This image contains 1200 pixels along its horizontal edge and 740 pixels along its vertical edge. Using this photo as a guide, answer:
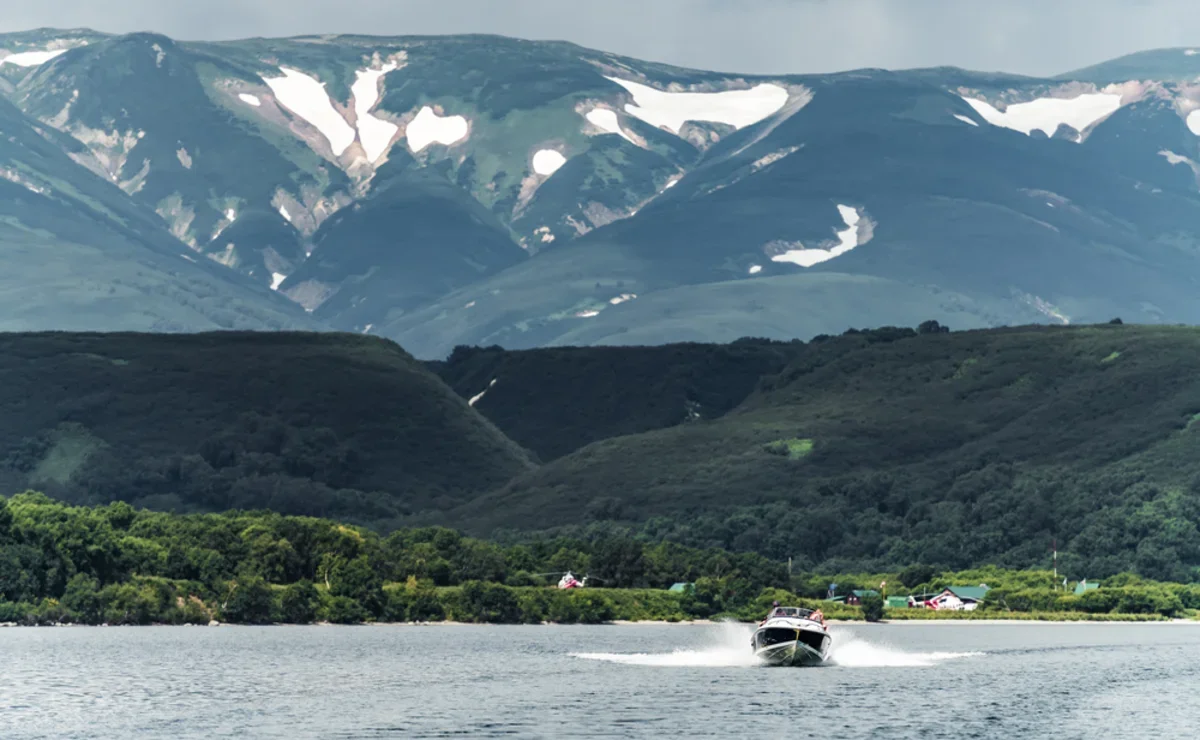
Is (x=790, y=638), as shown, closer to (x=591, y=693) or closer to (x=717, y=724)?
(x=591, y=693)

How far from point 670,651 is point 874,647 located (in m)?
19.7

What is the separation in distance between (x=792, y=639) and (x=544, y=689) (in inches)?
1006

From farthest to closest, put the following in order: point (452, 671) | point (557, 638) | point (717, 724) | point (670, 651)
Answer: point (557, 638) → point (670, 651) → point (452, 671) → point (717, 724)

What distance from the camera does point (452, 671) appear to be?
466ft

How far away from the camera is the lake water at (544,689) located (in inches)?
4245

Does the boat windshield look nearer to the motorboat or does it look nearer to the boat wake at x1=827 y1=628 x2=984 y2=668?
the motorboat

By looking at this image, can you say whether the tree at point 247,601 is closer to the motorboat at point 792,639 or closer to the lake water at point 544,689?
the lake water at point 544,689

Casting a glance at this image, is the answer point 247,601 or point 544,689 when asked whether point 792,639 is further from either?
point 247,601

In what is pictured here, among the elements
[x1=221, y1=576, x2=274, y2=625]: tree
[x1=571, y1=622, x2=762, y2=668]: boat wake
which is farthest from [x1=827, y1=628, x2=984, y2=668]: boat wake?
[x1=221, y1=576, x2=274, y2=625]: tree

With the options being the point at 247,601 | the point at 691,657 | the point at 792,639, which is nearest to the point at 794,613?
the point at 792,639

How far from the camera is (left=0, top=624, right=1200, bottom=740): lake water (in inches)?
4245

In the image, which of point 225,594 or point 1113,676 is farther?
point 225,594

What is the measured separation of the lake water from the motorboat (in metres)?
1.42

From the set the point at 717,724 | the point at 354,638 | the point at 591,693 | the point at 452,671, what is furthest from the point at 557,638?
the point at 717,724
